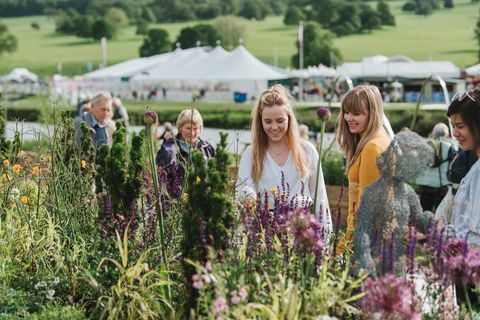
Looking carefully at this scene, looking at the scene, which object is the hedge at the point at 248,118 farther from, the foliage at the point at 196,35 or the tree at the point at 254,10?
the tree at the point at 254,10

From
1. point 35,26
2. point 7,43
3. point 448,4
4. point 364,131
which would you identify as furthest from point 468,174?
point 448,4

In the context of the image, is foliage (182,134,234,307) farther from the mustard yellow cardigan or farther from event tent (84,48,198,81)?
event tent (84,48,198,81)

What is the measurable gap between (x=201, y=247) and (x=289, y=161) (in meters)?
1.48

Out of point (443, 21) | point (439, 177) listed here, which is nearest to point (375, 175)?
point (439, 177)

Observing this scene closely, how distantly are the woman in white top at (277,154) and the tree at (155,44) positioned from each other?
89339 millimetres

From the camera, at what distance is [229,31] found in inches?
4085

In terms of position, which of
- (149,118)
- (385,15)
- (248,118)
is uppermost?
(385,15)

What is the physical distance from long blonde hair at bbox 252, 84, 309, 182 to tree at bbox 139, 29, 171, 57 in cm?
8932

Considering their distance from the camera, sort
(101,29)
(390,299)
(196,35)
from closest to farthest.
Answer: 1. (390,299)
2. (196,35)
3. (101,29)

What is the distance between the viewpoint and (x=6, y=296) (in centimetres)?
389

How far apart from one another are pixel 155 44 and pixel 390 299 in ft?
308

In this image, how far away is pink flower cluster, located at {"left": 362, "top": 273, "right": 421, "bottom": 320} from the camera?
2756mm

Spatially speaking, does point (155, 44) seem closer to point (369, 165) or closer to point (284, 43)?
point (284, 43)

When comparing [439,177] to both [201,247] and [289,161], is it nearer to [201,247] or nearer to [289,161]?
[289,161]
